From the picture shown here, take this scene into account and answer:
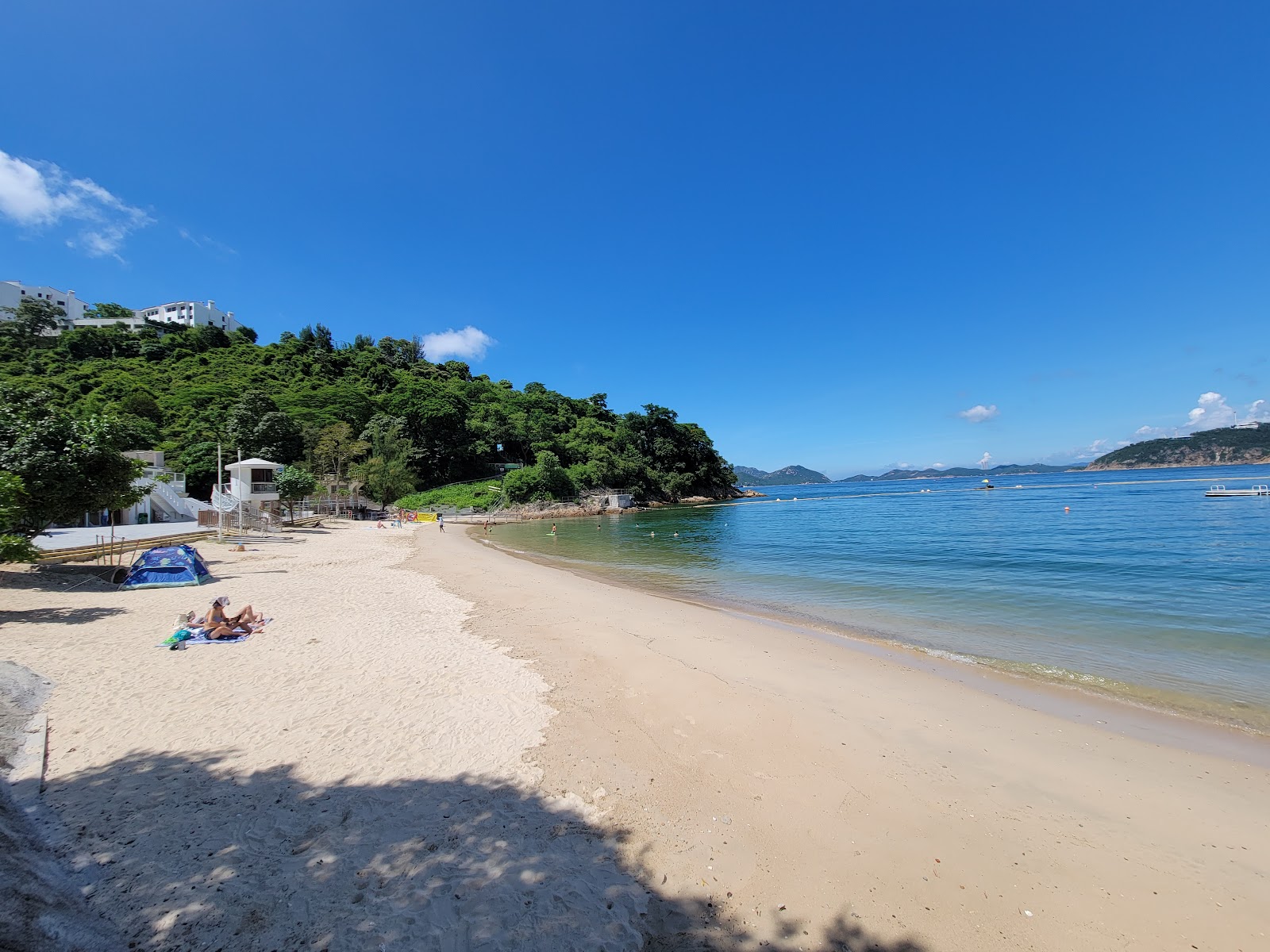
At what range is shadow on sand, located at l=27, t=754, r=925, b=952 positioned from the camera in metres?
2.98

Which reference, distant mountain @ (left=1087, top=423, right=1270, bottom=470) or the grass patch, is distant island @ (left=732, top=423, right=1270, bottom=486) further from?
the grass patch

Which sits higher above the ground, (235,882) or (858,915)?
(235,882)

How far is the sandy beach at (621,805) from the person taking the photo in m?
3.19

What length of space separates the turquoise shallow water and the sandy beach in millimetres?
2242

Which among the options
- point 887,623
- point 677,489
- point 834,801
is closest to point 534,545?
point 887,623

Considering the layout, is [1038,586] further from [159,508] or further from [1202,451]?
[1202,451]

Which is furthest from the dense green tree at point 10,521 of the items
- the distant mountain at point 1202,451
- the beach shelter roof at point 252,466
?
the distant mountain at point 1202,451

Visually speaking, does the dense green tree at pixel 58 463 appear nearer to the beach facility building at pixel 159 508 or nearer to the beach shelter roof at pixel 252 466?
the beach shelter roof at pixel 252 466

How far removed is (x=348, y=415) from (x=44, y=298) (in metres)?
94.8

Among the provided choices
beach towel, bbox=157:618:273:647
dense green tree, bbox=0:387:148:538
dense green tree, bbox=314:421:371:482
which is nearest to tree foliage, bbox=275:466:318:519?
dense green tree, bbox=314:421:371:482

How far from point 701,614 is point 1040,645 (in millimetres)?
6534

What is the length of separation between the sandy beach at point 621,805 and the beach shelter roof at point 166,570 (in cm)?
498

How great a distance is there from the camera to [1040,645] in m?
9.71

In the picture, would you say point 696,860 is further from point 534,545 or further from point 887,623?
point 534,545
